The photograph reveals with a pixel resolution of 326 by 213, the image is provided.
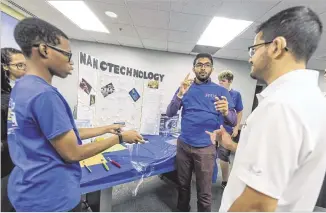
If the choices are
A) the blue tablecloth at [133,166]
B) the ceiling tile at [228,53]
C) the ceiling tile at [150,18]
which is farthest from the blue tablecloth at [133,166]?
the ceiling tile at [228,53]

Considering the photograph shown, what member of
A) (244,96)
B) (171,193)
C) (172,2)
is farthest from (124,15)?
(244,96)

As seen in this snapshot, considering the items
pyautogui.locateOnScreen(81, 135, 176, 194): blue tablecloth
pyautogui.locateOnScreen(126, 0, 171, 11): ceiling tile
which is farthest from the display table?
pyautogui.locateOnScreen(126, 0, 171, 11): ceiling tile

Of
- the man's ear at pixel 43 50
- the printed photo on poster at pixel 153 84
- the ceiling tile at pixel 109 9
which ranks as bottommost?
the printed photo on poster at pixel 153 84

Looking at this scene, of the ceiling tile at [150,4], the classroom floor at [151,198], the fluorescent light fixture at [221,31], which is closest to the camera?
the classroom floor at [151,198]

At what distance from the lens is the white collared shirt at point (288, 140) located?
1.56ft

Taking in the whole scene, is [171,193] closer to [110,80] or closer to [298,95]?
[110,80]

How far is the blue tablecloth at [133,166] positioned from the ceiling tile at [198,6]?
69.9 inches

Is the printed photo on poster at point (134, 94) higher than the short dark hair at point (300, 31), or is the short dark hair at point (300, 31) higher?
the short dark hair at point (300, 31)

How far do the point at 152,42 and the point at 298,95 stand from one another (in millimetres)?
4117

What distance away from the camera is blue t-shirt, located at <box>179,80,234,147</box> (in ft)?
5.23

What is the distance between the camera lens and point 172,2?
7.39 feet

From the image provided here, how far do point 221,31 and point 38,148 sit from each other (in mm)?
3298

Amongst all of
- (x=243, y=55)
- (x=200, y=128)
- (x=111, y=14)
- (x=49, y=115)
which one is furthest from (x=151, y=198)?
(x=243, y=55)

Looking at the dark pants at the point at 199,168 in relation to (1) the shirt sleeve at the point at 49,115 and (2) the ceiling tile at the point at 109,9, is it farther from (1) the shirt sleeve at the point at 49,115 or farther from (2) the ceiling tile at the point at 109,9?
(2) the ceiling tile at the point at 109,9
